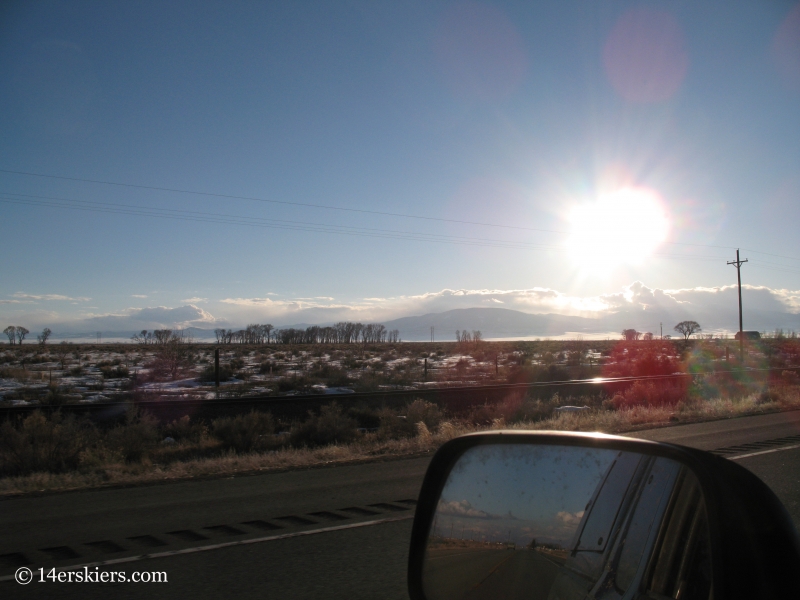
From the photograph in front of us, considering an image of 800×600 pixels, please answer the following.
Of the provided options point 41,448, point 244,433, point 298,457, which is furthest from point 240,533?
point 244,433

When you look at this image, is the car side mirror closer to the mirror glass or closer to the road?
the mirror glass

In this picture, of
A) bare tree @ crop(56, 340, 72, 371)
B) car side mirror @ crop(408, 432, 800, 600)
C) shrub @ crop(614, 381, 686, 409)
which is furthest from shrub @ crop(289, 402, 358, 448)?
bare tree @ crop(56, 340, 72, 371)

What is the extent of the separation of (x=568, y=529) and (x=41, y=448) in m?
12.1

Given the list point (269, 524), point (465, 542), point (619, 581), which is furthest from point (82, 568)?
point (619, 581)

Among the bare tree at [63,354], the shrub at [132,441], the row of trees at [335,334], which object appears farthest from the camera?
the row of trees at [335,334]

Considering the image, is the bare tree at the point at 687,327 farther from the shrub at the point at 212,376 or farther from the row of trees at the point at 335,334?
the shrub at the point at 212,376

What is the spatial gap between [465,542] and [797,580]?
1.35 m

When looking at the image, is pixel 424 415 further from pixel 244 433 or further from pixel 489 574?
pixel 489 574

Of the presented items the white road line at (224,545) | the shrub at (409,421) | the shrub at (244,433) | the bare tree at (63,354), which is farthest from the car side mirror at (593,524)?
the bare tree at (63,354)

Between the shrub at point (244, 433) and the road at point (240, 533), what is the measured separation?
16.1 feet

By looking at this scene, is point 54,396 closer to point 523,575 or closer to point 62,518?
point 62,518

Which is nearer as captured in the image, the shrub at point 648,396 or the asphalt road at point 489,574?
the asphalt road at point 489,574

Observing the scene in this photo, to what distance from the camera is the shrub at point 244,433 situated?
14.4 m

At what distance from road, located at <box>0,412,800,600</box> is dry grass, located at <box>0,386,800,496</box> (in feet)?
2.68
